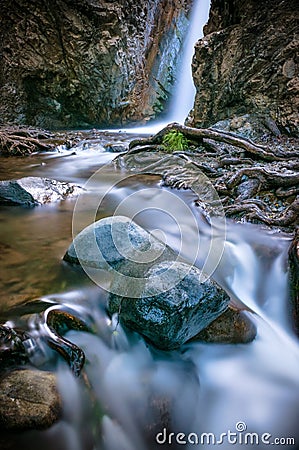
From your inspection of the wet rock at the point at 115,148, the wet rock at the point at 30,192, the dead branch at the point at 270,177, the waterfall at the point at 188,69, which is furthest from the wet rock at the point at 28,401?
the waterfall at the point at 188,69

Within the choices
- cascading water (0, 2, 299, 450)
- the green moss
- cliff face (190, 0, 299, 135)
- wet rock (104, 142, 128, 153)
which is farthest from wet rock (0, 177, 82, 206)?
cliff face (190, 0, 299, 135)

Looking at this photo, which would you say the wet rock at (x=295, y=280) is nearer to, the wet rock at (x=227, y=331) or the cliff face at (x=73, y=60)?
the wet rock at (x=227, y=331)

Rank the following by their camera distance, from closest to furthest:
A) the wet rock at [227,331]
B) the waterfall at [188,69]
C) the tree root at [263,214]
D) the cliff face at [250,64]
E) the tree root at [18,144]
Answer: the wet rock at [227,331] → the tree root at [263,214] → the cliff face at [250,64] → the tree root at [18,144] → the waterfall at [188,69]

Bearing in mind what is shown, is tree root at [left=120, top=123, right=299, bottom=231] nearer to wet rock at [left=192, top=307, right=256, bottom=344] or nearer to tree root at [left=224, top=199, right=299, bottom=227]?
tree root at [left=224, top=199, right=299, bottom=227]

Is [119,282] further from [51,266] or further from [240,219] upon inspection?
[240,219]

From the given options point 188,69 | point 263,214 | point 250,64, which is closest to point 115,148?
point 250,64

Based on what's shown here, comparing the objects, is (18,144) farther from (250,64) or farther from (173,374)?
(173,374)

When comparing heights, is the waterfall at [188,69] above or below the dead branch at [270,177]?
above

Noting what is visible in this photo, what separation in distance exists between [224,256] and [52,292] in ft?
6.23

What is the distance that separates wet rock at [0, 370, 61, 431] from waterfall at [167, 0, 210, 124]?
17.5m

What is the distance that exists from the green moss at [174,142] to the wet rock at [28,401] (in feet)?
20.4

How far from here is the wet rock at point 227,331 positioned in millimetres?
2355

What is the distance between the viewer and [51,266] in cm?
299

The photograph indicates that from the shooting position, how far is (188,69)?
768 inches
